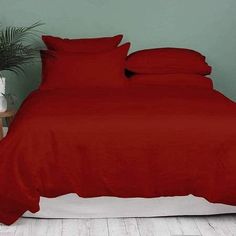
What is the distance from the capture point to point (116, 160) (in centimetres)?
295

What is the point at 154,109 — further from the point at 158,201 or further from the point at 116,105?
Result: the point at 158,201

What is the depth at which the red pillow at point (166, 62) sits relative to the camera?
434 cm

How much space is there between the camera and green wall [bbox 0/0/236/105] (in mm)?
4754

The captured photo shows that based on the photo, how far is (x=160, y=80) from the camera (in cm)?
427

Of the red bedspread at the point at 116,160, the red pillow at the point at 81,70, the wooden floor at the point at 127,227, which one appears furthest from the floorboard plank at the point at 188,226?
the red pillow at the point at 81,70

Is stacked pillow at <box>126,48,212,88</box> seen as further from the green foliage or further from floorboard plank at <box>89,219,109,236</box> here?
floorboard plank at <box>89,219,109,236</box>

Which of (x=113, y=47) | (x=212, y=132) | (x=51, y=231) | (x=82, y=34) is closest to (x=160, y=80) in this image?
(x=113, y=47)

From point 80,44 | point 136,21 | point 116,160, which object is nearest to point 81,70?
point 80,44

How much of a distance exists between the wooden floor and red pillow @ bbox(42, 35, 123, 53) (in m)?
1.69

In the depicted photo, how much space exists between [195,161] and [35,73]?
2.30 m

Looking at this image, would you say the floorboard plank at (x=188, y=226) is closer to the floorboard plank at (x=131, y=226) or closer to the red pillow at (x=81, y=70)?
the floorboard plank at (x=131, y=226)

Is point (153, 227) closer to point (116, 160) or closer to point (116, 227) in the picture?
point (116, 227)

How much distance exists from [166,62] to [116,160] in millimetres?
1585

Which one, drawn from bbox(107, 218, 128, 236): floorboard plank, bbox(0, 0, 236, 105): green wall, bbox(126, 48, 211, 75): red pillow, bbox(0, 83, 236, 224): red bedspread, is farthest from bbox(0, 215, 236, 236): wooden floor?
bbox(0, 0, 236, 105): green wall
